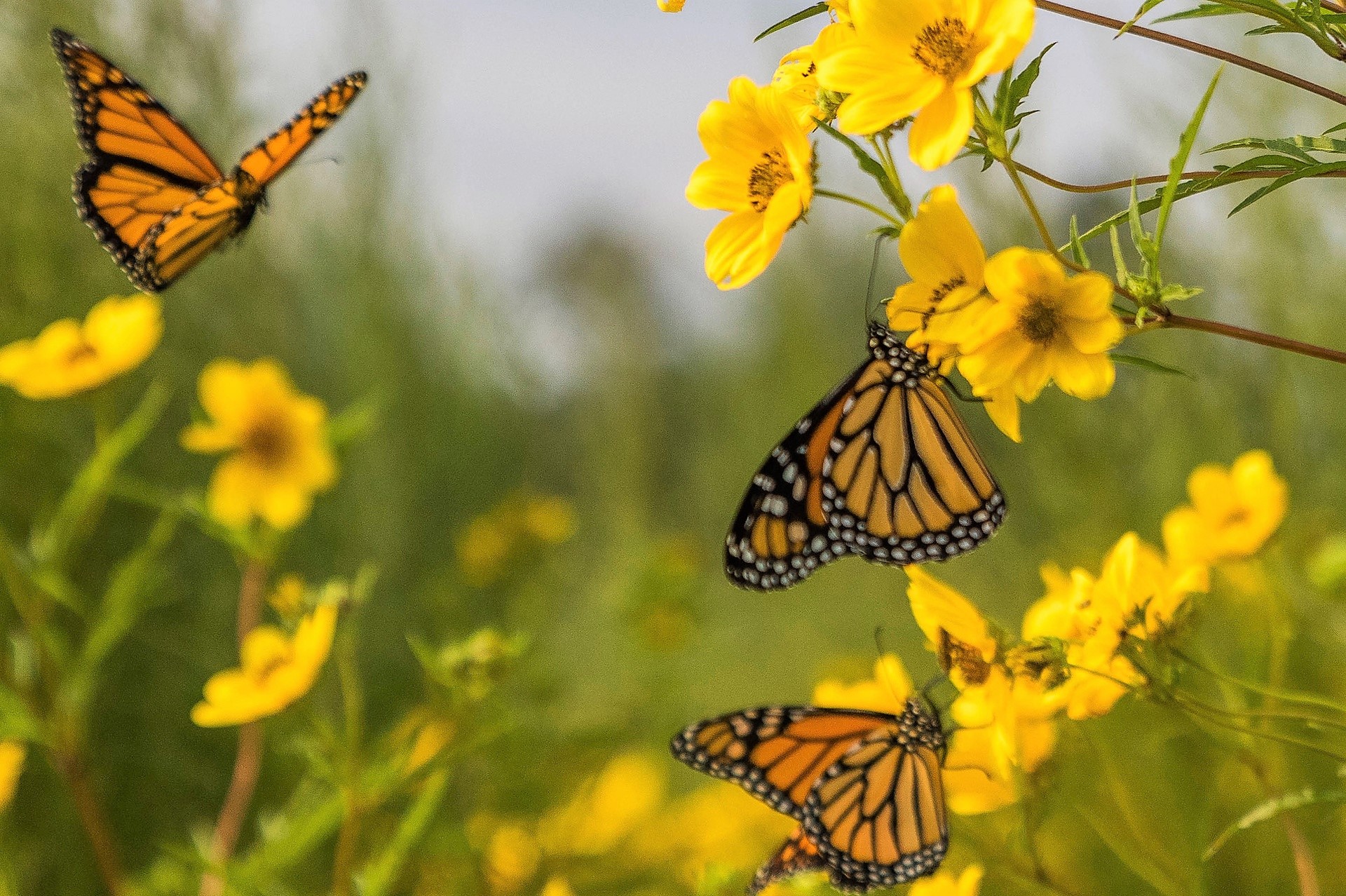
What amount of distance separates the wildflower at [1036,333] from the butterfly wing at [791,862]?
26cm

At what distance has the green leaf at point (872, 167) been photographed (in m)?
0.33

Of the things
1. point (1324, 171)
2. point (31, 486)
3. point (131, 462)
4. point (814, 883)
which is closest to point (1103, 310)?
point (1324, 171)

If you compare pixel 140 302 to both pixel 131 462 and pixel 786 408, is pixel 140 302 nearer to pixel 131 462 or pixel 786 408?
pixel 131 462

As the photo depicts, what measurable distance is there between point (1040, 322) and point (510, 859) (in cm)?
90

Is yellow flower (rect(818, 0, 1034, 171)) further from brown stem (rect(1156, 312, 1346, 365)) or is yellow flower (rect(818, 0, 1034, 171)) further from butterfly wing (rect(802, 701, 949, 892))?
butterfly wing (rect(802, 701, 949, 892))

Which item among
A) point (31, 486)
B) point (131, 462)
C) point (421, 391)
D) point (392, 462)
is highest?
point (421, 391)

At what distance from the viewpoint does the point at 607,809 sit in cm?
135

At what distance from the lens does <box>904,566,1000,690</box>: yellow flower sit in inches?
16.6

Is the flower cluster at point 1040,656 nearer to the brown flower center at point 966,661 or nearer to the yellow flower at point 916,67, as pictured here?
the brown flower center at point 966,661

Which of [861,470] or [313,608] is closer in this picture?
[861,470]

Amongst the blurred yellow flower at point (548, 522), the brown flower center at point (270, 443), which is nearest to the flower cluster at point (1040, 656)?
the brown flower center at point (270, 443)

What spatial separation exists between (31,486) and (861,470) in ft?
3.25

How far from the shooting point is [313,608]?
0.77 metres

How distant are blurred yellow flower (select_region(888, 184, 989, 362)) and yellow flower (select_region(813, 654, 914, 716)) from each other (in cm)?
22
